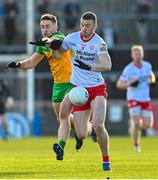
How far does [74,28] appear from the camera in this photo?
36.7 m

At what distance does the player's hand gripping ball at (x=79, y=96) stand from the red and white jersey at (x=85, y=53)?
26cm

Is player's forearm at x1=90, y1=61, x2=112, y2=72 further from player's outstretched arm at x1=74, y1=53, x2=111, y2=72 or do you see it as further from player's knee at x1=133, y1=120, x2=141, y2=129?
player's knee at x1=133, y1=120, x2=141, y2=129

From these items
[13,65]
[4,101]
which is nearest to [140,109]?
[13,65]

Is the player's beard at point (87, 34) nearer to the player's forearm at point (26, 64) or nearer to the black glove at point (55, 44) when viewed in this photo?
the black glove at point (55, 44)

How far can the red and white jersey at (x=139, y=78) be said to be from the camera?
24.5 meters

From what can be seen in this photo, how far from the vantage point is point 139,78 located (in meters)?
24.8

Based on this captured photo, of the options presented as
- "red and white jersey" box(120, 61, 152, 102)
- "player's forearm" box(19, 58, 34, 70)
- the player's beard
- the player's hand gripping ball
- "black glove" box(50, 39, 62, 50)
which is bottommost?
"red and white jersey" box(120, 61, 152, 102)

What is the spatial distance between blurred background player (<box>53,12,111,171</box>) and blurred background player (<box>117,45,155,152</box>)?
8394 mm

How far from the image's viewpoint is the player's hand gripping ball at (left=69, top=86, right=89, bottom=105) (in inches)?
593

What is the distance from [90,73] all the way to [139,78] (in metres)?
9.44

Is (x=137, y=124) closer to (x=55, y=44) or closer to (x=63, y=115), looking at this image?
(x=63, y=115)

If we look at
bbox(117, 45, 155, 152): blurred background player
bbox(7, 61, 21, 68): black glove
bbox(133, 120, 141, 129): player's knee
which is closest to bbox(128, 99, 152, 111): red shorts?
bbox(117, 45, 155, 152): blurred background player

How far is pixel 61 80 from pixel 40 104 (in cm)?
1891

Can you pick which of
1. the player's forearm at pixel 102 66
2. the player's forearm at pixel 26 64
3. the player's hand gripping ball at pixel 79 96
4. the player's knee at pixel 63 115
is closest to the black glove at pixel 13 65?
the player's forearm at pixel 26 64
